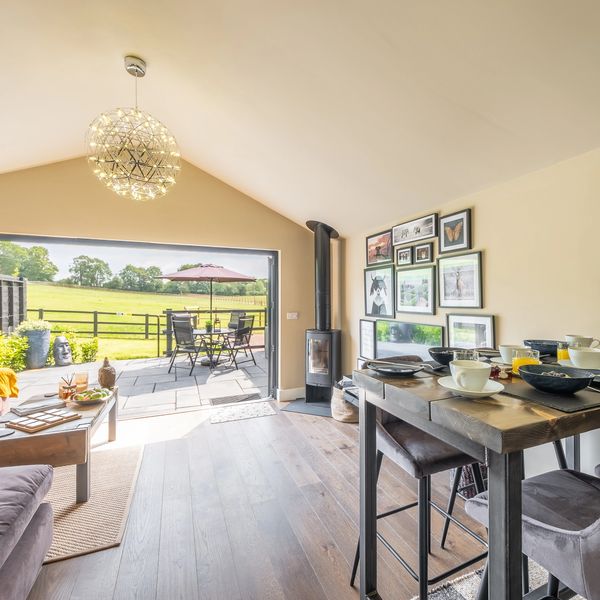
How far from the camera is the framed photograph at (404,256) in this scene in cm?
298

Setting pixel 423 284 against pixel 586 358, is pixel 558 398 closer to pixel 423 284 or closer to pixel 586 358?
pixel 586 358

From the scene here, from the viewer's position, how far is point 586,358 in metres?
1.16

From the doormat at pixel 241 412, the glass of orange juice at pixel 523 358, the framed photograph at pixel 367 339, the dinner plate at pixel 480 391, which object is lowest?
the doormat at pixel 241 412

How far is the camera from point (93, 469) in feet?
8.39

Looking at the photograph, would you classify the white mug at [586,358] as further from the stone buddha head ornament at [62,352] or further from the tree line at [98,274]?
the stone buddha head ornament at [62,352]

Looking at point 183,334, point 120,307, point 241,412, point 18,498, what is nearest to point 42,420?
point 18,498

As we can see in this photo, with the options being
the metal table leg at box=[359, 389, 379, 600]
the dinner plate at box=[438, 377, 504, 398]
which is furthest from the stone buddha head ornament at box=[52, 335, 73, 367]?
the dinner plate at box=[438, 377, 504, 398]

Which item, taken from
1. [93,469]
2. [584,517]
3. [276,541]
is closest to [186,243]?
[93,469]

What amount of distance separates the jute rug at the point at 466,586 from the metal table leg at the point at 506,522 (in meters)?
0.96

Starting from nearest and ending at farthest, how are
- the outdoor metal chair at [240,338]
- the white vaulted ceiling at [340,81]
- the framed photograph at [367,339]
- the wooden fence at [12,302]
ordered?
the white vaulted ceiling at [340,81], the framed photograph at [367,339], the wooden fence at [12,302], the outdoor metal chair at [240,338]

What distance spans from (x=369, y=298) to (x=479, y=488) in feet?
7.14

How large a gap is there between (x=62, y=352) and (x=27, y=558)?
4.57 metres

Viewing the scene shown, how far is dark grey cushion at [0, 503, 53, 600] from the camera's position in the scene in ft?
4.05

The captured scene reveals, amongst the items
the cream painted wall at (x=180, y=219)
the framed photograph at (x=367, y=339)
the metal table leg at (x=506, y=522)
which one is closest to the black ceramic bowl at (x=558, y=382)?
the metal table leg at (x=506, y=522)
